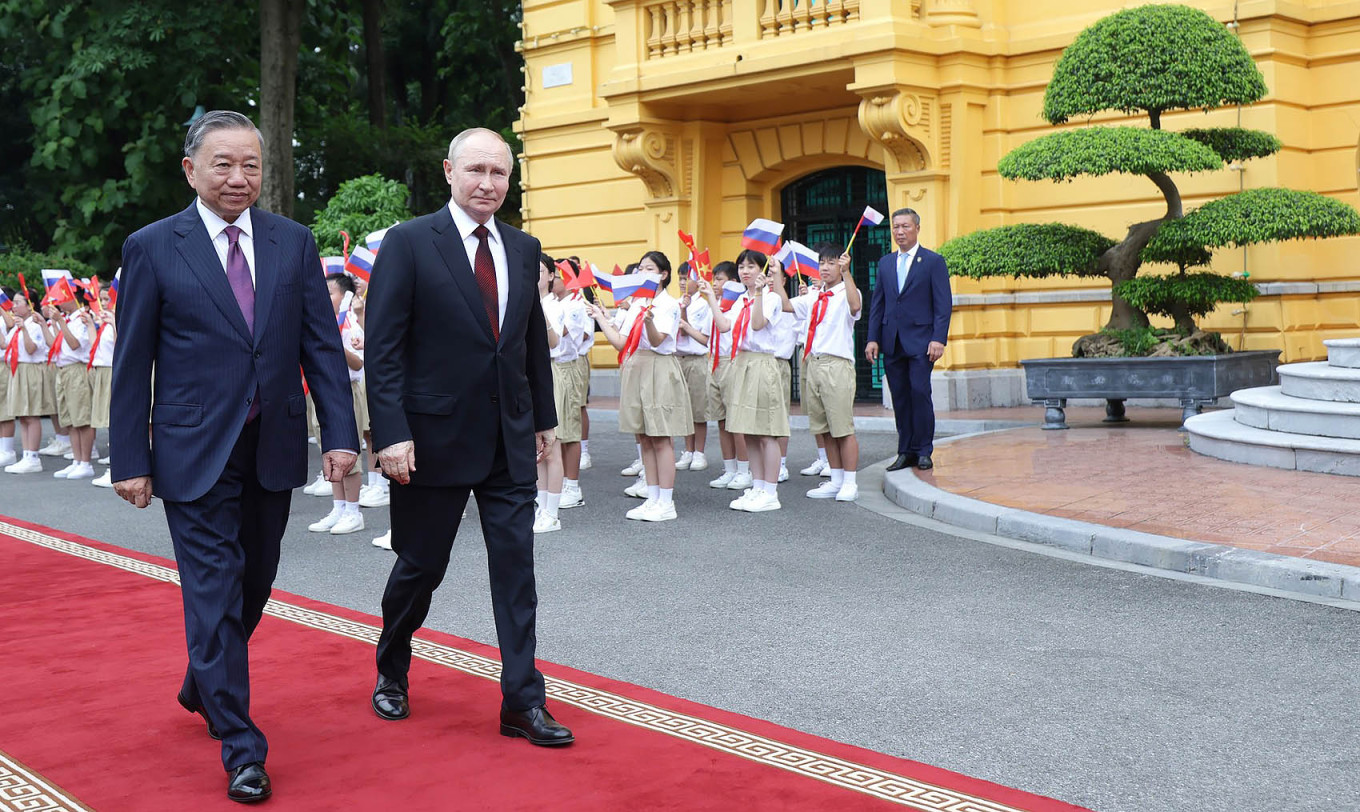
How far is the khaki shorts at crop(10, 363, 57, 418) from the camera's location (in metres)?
15.0

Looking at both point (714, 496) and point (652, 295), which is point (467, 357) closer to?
point (652, 295)

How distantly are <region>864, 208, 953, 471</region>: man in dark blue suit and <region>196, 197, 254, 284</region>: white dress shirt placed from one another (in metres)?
7.08

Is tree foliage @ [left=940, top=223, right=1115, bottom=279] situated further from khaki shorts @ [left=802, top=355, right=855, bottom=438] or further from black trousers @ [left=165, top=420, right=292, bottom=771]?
black trousers @ [left=165, top=420, right=292, bottom=771]

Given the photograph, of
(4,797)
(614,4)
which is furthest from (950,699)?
(614,4)

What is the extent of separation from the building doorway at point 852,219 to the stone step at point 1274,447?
23.6ft

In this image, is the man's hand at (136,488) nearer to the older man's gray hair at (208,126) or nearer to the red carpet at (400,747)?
the red carpet at (400,747)

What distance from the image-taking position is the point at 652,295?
10.0m

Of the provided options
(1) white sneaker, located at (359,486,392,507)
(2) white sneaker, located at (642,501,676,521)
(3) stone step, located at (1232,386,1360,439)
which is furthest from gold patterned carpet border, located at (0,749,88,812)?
(3) stone step, located at (1232,386,1360,439)

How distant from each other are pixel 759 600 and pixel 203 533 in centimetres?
322

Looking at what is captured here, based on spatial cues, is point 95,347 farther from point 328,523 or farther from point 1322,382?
point 1322,382

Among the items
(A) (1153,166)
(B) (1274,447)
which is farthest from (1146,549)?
(A) (1153,166)

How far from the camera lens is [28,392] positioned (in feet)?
49.4

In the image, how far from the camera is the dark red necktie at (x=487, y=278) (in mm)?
4832

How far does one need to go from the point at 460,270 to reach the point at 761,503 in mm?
5500
